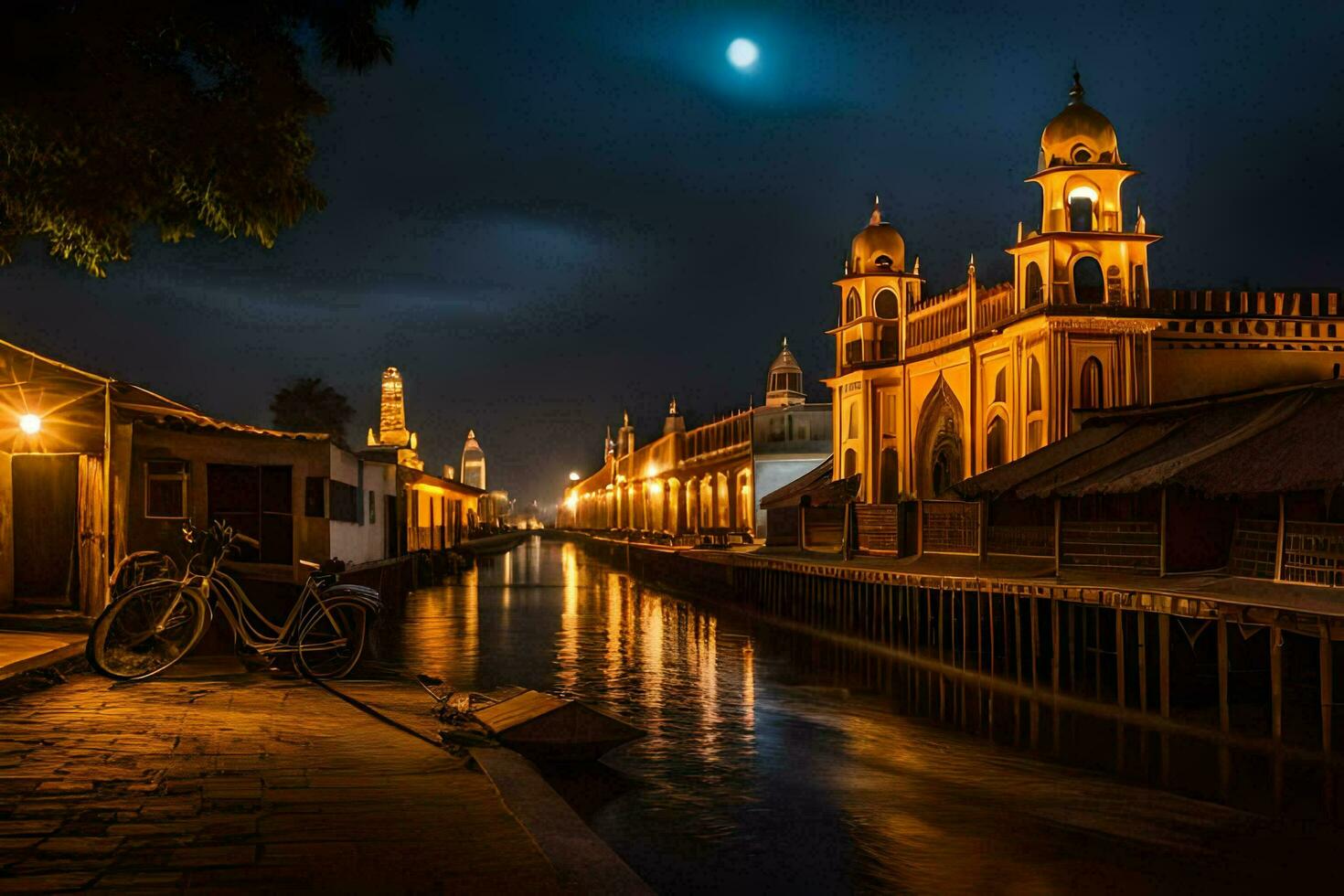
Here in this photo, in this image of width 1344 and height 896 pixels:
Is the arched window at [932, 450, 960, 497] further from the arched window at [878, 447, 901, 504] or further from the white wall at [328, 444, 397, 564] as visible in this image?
the white wall at [328, 444, 397, 564]

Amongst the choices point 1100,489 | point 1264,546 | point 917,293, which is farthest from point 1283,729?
point 917,293

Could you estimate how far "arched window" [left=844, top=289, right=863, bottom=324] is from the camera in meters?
40.5

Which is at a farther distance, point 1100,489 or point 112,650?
point 1100,489

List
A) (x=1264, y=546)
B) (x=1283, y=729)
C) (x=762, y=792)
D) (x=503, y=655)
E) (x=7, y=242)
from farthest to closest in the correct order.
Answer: (x=503, y=655) → (x=1264, y=546) → (x=1283, y=729) → (x=762, y=792) → (x=7, y=242)

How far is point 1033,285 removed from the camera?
98.6 ft

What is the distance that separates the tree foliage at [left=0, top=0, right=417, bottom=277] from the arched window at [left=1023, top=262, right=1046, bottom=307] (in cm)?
2231

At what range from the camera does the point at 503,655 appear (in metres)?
25.6

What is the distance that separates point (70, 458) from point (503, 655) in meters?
9.90

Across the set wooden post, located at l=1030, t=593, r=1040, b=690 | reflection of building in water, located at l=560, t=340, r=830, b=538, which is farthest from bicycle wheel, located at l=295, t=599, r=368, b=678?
reflection of building in water, located at l=560, t=340, r=830, b=538

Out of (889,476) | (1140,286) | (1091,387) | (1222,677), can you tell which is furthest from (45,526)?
(889,476)

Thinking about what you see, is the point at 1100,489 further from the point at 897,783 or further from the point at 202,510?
the point at 202,510

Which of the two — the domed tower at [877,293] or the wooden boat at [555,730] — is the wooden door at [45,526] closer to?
the wooden boat at [555,730]

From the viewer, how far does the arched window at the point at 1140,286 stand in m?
29.0

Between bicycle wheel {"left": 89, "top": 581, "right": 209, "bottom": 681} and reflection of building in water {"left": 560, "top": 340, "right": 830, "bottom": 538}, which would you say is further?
reflection of building in water {"left": 560, "top": 340, "right": 830, "bottom": 538}
